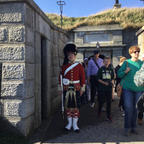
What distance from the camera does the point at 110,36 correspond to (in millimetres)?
19219

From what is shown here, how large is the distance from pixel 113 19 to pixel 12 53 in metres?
17.5

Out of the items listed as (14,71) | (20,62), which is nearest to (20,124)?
(14,71)

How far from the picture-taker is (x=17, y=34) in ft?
13.8

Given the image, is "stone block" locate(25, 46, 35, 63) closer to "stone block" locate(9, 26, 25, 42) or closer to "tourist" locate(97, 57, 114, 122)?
"stone block" locate(9, 26, 25, 42)

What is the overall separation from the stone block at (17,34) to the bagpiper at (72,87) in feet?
3.86

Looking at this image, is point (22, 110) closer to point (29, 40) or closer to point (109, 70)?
point (29, 40)

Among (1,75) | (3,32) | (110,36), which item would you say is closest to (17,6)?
(3,32)

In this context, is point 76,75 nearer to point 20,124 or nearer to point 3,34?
point 20,124

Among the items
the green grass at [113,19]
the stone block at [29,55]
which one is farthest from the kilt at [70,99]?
the green grass at [113,19]

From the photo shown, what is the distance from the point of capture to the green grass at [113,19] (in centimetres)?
1959

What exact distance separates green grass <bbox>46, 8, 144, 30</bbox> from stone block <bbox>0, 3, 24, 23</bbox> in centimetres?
1552

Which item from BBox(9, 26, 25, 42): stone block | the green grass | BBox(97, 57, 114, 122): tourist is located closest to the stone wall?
BBox(9, 26, 25, 42): stone block

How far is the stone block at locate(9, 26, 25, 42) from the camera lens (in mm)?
4191

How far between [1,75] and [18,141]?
129 centimetres
